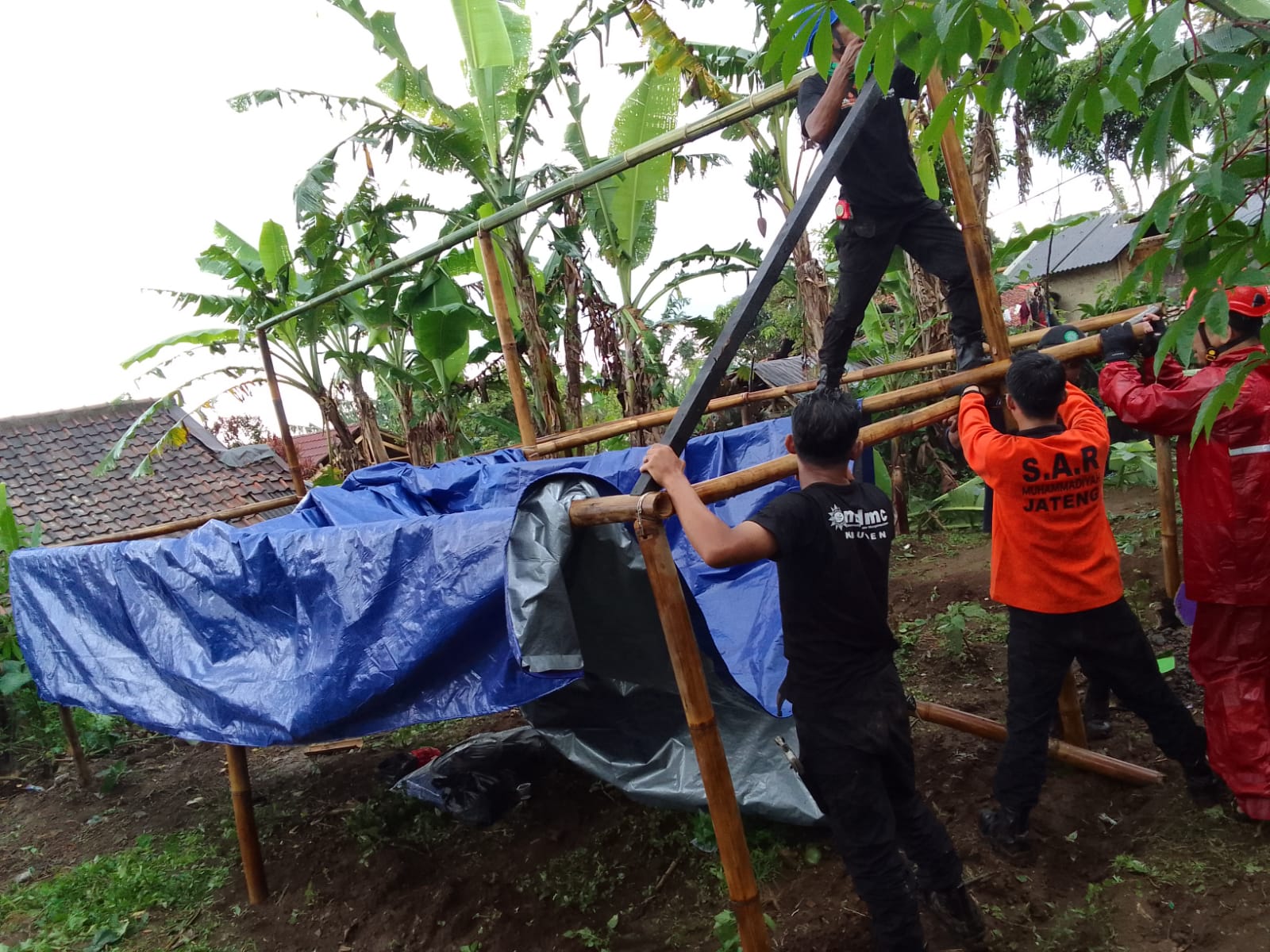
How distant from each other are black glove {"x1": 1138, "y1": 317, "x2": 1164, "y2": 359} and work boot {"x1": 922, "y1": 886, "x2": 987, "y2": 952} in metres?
1.74

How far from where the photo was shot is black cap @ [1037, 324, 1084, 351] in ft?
9.35

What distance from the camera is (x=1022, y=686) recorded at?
255 centimetres

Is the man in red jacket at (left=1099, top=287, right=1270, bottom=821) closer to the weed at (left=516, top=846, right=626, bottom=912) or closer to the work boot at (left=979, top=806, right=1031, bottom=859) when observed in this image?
the work boot at (left=979, top=806, right=1031, bottom=859)

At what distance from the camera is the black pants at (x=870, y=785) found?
6.65 feet

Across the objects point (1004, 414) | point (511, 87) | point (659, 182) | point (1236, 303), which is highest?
point (511, 87)

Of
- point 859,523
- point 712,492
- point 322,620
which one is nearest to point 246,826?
point 322,620

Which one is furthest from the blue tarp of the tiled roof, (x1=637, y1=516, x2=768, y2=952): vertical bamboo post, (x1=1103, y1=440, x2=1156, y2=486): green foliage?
the tiled roof

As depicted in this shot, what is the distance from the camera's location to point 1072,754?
2.95 m

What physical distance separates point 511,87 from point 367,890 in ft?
16.7

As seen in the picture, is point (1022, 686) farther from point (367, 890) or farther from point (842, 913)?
point (367, 890)

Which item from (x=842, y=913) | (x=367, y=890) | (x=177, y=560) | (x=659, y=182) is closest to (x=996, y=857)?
(x=842, y=913)

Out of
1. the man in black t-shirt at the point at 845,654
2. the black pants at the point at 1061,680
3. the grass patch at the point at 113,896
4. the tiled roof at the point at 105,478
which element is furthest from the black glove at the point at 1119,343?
the tiled roof at the point at 105,478

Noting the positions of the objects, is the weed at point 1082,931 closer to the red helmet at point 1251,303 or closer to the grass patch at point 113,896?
the red helmet at point 1251,303

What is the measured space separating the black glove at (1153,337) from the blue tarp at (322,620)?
4.09ft
